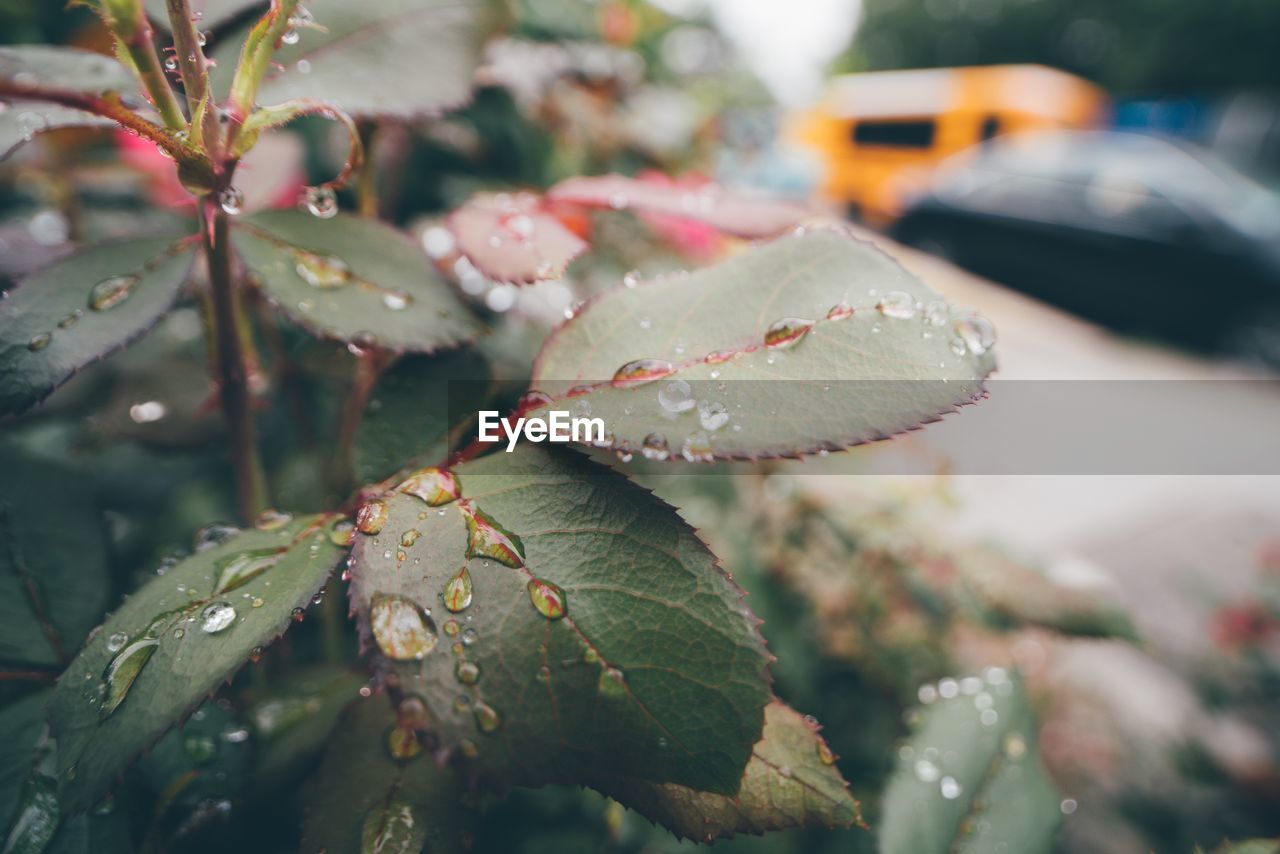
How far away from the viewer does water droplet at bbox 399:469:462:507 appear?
12.8 inches

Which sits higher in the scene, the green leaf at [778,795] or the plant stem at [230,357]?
the plant stem at [230,357]

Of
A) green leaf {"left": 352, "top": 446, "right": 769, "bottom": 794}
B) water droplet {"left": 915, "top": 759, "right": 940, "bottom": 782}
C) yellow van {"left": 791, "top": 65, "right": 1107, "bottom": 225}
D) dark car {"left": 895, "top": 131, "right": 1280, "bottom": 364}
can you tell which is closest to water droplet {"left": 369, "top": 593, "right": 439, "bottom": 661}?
green leaf {"left": 352, "top": 446, "right": 769, "bottom": 794}

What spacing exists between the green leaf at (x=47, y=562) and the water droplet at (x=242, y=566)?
0.17m

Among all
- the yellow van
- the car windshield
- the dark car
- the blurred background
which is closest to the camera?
the blurred background

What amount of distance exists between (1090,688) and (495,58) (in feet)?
5.56

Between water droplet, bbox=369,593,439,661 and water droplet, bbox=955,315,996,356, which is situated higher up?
water droplet, bbox=955,315,996,356

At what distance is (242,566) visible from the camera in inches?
12.7

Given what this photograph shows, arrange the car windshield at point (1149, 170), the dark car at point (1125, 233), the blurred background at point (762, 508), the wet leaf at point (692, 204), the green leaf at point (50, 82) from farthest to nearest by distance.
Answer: the car windshield at point (1149, 170) < the dark car at point (1125, 233) < the blurred background at point (762, 508) < the wet leaf at point (692, 204) < the green leaf at point (50, 82)

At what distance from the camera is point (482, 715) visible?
0.27 meters

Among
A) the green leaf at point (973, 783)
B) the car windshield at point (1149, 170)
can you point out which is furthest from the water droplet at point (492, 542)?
the car windshield at point (1149, 170)

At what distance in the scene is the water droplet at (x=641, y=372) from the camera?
336 millimetres

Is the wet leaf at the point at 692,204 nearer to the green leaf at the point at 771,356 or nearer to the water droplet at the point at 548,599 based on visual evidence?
the green leaf at the point at 771,356

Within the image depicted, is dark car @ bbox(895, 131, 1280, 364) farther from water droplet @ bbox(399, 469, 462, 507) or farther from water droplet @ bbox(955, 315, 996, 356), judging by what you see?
water droplet @ bbox(399, 469, 462, 507)

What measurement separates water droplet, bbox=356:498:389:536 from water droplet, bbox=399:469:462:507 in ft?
0.04
